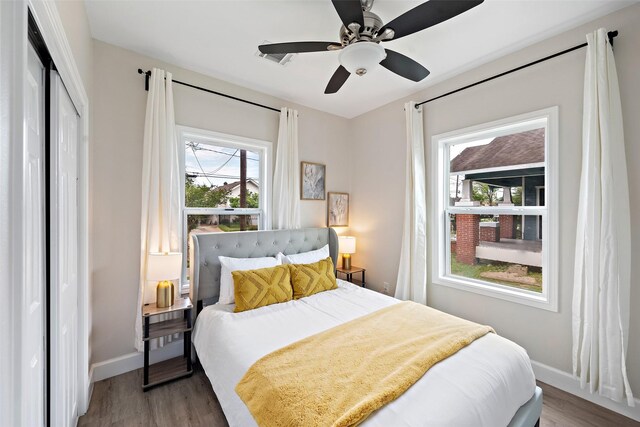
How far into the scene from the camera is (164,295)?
233cm

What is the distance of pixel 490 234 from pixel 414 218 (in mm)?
743

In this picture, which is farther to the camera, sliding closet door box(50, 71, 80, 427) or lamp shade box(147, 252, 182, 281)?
lamp shade box(147, 252, 182, 281)

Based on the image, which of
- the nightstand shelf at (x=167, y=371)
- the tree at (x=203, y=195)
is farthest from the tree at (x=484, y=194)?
the nightstand shelf at (x=167, y=371)

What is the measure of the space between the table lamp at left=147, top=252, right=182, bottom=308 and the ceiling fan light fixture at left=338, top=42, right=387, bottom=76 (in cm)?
200

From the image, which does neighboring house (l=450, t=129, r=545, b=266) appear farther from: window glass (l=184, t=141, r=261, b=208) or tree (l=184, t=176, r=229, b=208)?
tree (l=184, t=176, r=229, b=208)

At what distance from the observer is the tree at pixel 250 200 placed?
3115mm

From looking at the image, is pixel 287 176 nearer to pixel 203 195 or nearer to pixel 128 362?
pixel 203 195

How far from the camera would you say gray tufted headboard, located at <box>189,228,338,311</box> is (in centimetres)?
254

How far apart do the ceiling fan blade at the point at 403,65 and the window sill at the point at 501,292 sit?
79.9 inches

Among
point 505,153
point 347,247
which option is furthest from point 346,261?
point 505,153

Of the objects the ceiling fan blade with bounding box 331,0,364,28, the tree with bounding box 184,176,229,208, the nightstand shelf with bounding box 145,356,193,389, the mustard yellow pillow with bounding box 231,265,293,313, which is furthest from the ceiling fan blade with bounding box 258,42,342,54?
the nightstand shelf with bounding box 145,356,193,389

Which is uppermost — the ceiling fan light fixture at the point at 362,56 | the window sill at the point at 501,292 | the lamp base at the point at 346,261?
the ceiling fan light fixture at the point at 362,56

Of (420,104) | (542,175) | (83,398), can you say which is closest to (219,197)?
(83,398)

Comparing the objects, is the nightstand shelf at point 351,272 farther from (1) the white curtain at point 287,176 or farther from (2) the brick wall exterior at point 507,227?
(2) the brick wall exterior at point 507,227
